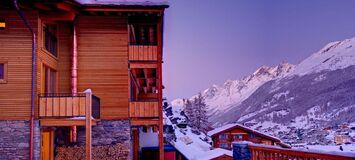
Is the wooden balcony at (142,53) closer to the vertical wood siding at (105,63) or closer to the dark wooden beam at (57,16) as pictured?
the vertical wood siding at (105,63)

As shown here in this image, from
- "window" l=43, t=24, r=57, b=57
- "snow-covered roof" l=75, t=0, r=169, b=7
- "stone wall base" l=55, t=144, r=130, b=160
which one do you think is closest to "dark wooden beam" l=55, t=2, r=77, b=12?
"snow-covered roof" l=75, t=0, r=169, b=7

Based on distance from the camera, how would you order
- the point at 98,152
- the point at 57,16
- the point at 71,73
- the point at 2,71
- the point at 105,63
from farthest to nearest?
the point at 105,63, the point at 98,152, the point at 71,73, the point at 57,16, the point at 2,71

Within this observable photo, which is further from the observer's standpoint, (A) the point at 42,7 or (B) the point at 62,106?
(A) the point at 42,7

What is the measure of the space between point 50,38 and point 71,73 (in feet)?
5.54

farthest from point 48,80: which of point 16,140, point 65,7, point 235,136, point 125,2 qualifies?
point 235,136

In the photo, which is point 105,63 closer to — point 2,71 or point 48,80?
point 48,80

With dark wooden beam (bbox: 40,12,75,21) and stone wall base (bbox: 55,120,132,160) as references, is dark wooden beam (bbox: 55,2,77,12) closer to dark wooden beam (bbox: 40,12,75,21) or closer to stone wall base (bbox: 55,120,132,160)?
dark wooden beam (bbox: 40,12,75,21)

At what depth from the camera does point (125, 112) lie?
1888cm

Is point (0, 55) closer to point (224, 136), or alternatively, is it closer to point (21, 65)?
point (21, 65)

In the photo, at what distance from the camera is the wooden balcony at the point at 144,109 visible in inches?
761

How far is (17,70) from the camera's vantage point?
53.2 ft

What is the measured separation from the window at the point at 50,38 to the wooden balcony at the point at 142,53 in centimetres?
318

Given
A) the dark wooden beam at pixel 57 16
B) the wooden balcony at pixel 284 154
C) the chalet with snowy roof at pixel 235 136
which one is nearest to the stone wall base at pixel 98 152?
the dark wooden beam at pixel 57 16

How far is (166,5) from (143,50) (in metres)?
2.36
